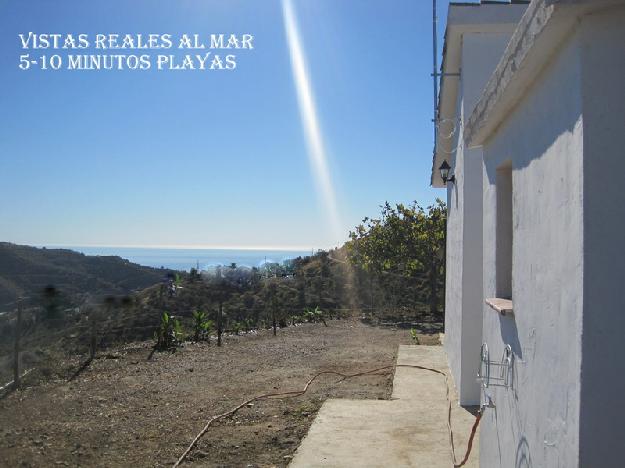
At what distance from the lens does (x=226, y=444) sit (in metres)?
5.96

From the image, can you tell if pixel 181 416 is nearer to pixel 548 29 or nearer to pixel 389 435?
pixel 389 435

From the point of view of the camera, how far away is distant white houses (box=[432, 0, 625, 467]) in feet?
6.75

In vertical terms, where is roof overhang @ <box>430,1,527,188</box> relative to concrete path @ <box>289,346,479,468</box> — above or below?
above

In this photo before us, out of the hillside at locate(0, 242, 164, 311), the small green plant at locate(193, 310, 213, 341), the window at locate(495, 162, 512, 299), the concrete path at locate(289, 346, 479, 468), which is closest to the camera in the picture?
the window at locate(495, 162, 512, 299)

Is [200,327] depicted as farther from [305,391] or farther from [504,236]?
[504,236]

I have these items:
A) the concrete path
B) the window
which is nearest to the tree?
the concrete path

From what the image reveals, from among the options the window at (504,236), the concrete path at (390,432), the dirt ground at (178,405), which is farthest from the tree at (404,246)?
the window at (504,236)

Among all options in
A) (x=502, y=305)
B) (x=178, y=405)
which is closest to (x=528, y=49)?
(x=502, y=305)

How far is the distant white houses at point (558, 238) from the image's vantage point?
2059 millimetres

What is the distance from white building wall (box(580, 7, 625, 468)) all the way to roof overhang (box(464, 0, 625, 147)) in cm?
13

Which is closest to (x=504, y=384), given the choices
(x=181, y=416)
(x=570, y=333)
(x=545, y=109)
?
(x=570, y=333)

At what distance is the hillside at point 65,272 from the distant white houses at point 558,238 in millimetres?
18833

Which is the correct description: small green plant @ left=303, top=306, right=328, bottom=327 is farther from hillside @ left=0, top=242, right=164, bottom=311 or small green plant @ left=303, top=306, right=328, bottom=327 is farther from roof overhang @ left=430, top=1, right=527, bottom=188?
roof overhang @ left=430, top=1, right=527, bottom=188

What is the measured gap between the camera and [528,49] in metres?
2.53
